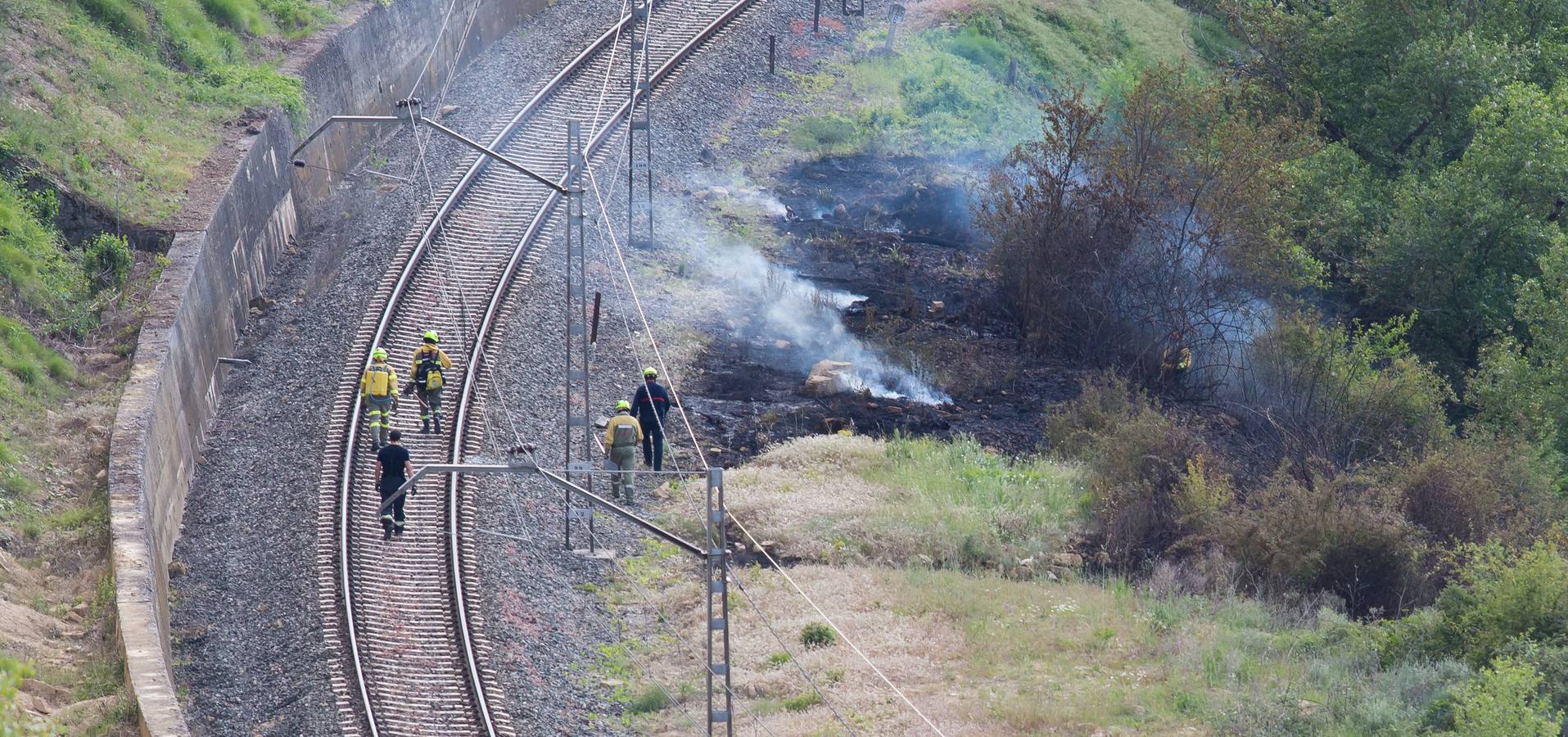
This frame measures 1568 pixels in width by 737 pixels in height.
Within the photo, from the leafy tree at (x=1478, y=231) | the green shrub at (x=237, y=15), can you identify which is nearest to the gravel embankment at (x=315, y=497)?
the green shrub at (x=237, y=15)

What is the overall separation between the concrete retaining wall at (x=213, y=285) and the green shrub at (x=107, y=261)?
97 cm

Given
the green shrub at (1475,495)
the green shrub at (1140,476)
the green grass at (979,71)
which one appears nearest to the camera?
the green shrub at (1475,495)

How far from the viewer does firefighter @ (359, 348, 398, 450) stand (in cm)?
2169

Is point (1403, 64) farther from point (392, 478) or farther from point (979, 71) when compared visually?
point (392, 478)

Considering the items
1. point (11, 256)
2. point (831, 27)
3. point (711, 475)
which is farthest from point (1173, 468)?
point (831, 27)

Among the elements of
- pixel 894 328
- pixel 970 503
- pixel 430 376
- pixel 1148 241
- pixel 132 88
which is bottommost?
pixel 970 503

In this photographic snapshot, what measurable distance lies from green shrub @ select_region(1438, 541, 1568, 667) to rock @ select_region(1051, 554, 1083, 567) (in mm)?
5415

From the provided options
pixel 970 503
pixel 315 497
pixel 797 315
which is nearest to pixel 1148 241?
pixel 797 315

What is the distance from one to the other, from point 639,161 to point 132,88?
9.98m

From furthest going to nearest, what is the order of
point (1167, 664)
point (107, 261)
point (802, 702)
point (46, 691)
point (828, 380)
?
point (828, 380) < point (107, 261) < point (1167, 664) < point (802, 702) < point (46, 691)

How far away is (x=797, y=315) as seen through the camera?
3050 cm

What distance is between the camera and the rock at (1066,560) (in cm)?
2317

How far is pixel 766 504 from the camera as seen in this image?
23.8m

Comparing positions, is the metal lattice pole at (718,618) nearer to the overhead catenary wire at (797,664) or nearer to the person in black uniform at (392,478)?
the overhead catenary wire at (797,664)
